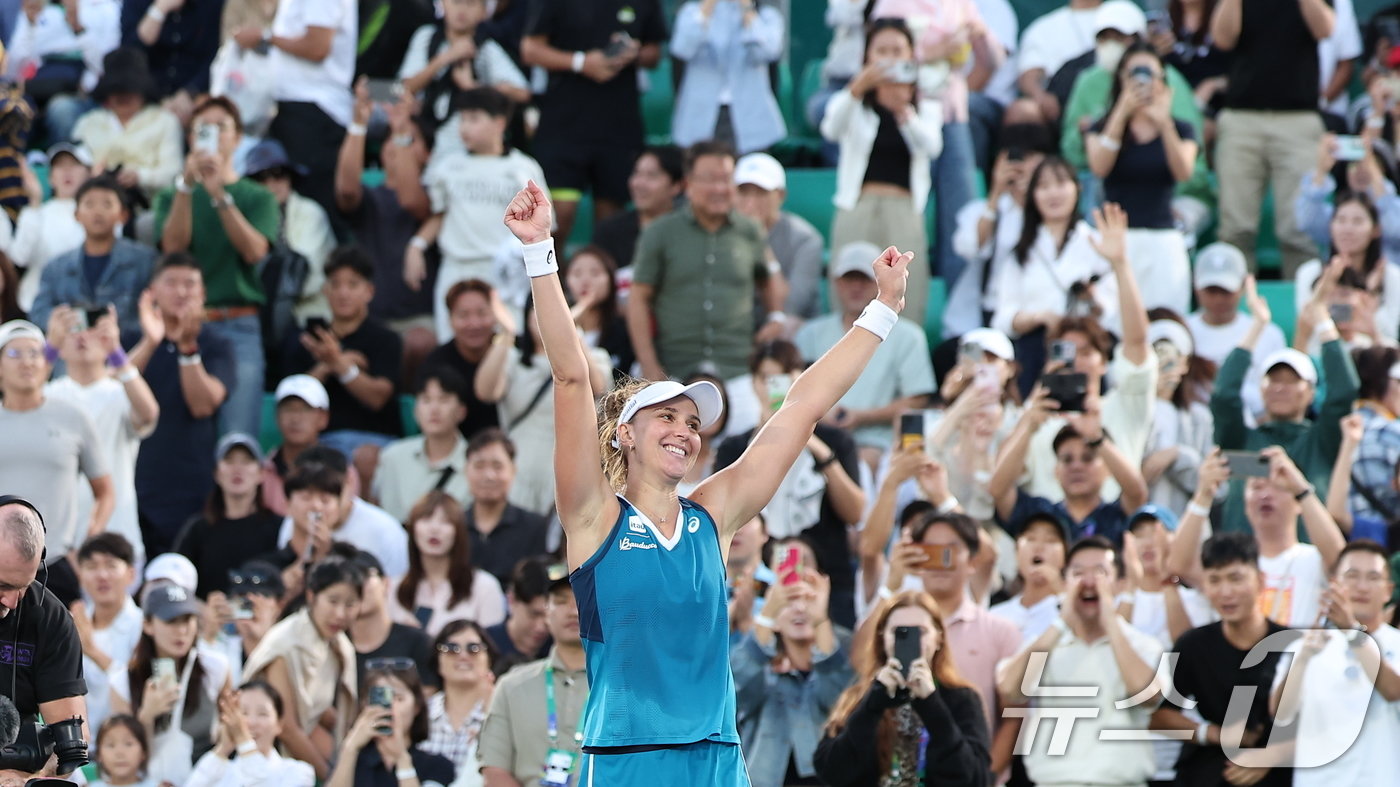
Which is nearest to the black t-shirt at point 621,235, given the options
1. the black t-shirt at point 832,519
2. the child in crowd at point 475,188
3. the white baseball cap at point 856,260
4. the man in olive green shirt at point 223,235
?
the child in crowd at point 475,188

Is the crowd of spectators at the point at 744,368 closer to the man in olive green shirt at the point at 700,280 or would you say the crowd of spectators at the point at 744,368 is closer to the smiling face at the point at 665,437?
the man in olive green shirt at the point at 700,280

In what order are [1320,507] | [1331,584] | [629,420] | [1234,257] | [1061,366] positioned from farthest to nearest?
1. [1234,257]
2. [1061,366]
3. [1320,507]
4. [1331,584]
5. [629,420]

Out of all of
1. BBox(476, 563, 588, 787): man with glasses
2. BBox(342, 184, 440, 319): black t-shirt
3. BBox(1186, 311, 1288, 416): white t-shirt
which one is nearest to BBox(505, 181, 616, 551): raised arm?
BBox(476, 563, 588, 787): man with glasses

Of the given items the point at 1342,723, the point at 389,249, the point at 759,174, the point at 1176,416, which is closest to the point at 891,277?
the point at 1342,723

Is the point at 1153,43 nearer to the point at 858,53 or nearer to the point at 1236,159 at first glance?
the point at 1236,159

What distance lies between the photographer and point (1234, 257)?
1164 cm

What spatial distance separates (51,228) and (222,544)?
2743 mm

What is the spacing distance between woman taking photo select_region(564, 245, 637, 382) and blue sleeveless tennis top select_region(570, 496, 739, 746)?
5845 mm

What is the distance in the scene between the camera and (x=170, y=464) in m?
11.5

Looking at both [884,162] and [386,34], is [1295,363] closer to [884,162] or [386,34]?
[884,162]

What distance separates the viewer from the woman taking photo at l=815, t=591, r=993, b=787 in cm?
790

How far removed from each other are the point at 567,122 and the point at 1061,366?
154 inches

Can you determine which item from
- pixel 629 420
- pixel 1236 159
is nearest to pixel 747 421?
pixel 1236 159

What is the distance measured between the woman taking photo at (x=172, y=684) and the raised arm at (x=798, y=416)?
4150mm
